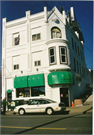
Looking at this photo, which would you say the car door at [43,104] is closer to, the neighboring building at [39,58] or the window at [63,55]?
the neighboring building at [39,58]

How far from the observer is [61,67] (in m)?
16.0

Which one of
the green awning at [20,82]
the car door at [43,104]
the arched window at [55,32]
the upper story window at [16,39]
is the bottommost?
the car door at [43,104]

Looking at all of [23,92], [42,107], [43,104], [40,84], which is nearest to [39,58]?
[40,84]

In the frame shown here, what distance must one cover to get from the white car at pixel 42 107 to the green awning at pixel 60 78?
3648 millimetres

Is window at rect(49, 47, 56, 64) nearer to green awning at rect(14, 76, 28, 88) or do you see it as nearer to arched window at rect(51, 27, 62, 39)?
arched window at rect(51, 27, 62, 39)

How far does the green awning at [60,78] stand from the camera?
15241 millimetres

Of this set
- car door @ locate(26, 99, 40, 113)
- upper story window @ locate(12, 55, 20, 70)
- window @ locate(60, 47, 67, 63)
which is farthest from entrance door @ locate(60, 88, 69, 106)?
upper story window @ locate(12, 55, 20, 70)

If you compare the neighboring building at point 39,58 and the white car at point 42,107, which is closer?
the white car at point 42,107

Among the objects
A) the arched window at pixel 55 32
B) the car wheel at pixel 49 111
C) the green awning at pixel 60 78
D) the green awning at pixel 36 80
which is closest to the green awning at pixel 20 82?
the green awning at pixel 36 80

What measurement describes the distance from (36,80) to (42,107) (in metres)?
4.90

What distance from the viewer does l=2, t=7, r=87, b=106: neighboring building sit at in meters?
16.1

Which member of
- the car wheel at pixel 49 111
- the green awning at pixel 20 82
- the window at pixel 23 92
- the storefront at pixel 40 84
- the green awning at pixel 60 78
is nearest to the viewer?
the car wheel at pixel 49 111

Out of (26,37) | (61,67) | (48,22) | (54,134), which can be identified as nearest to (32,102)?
(61,67)

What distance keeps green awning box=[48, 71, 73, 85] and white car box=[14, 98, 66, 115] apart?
144 inches
